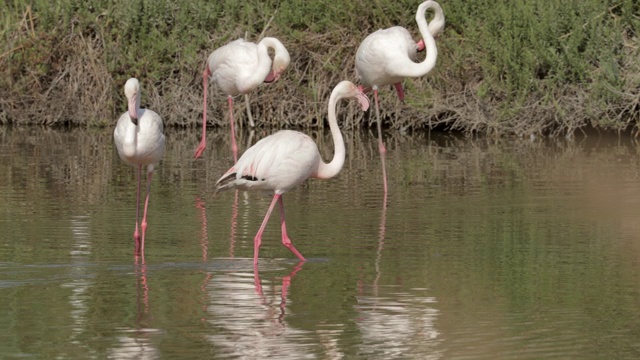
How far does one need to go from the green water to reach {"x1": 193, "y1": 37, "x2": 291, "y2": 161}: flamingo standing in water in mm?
908

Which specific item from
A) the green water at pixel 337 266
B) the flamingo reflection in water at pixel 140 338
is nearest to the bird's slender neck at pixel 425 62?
the green water at pixel 337 266

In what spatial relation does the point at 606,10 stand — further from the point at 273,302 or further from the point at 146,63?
Result: the point at 273,302

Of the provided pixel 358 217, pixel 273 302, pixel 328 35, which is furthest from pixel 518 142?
pixel 273 302

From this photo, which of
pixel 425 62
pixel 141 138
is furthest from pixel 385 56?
pixel 141 138

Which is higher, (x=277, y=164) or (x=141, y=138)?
(x=141, y=138)

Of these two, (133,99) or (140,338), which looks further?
(133,99)

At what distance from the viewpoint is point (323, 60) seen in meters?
17.3

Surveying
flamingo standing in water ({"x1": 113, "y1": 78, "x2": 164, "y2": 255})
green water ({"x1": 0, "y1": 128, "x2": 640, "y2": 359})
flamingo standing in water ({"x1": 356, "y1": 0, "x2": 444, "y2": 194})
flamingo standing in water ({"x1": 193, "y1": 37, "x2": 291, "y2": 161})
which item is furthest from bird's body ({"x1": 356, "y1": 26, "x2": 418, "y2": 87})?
flamingo standing in water ({"x1": 113, "y1": 78, "x2": 164, "y2": 255})

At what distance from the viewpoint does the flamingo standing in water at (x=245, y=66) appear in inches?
505

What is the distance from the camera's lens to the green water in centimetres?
601

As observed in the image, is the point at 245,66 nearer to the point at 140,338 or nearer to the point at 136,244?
the point at 136,244

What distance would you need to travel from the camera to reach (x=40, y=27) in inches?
720

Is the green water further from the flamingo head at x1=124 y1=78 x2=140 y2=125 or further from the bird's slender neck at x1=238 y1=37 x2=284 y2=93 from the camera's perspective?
the bird's slender neck at x1=238 y1=37 x2=284 y2=93

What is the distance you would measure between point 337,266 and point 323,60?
9689 mm
